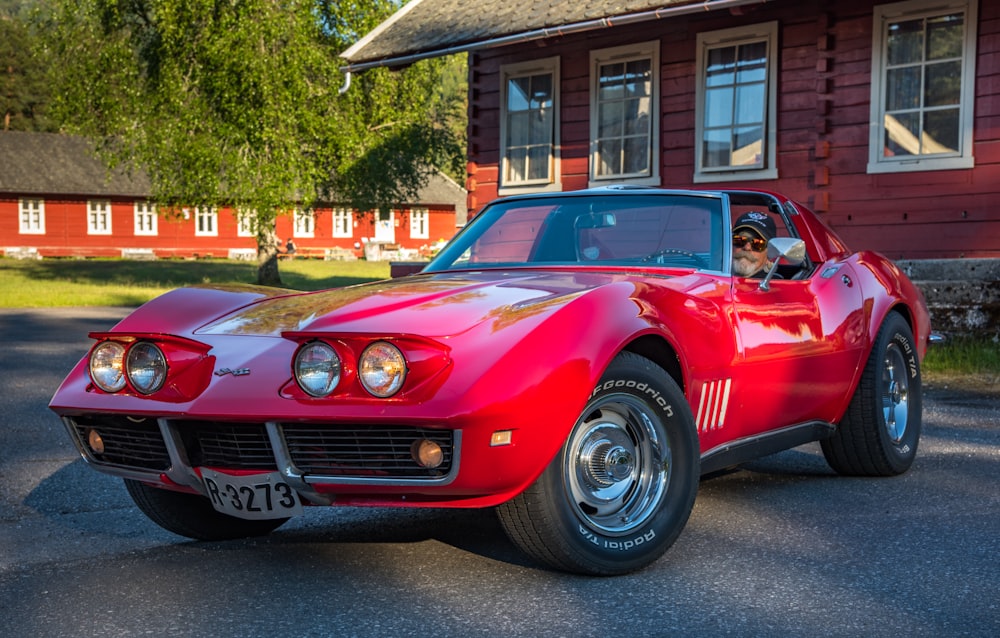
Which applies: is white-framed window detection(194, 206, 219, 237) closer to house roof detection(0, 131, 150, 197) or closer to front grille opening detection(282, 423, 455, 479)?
house roof detection(0, 131, 150, 197)

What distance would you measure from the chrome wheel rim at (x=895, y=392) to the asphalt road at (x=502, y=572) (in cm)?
28

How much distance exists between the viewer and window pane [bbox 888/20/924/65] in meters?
12.0

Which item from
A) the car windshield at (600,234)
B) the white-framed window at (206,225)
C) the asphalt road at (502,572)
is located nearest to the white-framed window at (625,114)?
the asphalt road at (502,572)

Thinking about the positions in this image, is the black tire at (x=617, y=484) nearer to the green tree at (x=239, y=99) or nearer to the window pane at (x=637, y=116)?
the window pane at (x=637, y=116)

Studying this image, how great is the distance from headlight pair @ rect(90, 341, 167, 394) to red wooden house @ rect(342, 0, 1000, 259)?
8.87 meters

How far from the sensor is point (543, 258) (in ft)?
16.6

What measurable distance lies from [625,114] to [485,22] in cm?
205

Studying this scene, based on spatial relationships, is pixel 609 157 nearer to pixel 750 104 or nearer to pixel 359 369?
pixel 750 104

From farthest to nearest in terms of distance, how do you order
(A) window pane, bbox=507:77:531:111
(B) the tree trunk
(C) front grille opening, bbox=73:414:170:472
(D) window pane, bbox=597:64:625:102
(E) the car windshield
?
1. (B) the tree trunk
2. (A) window pane, bbox=507:77:531:111
3. (D) window pane, bbox=597:64:625:102
4. (E) the car windshield
5. (C) front grille opening, bbox=73:414:170:472

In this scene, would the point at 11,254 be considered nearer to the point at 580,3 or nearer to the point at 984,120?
the point at 580,3

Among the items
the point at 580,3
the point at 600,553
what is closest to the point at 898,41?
the point at 580,3

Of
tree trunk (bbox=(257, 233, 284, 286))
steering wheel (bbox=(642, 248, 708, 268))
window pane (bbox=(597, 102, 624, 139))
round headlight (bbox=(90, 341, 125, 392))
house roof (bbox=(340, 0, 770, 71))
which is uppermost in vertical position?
house roof (bbox=(340, 0, 770, 71))

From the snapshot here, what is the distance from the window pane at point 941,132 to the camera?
11.7 meters

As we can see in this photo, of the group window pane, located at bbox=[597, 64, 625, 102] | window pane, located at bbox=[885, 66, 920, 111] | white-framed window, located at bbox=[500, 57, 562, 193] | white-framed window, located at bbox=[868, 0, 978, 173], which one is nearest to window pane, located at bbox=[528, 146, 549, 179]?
white-framed window, located at bbox=[500, 57, 562, 193]
